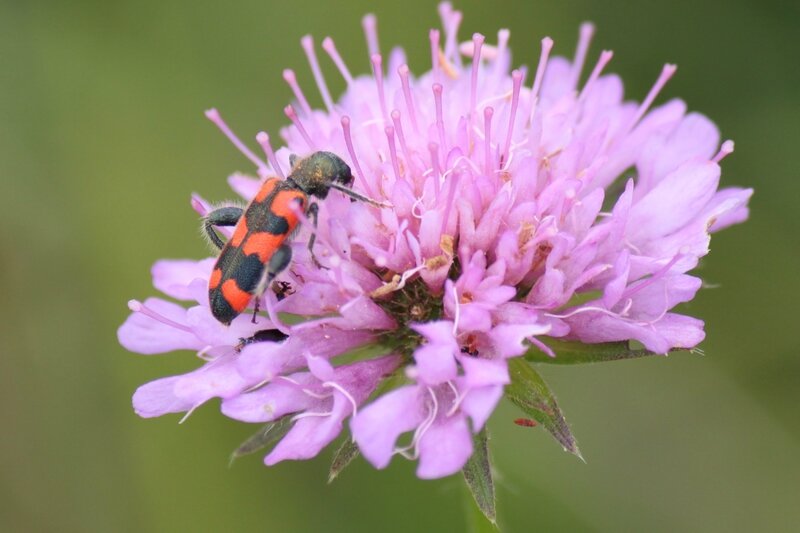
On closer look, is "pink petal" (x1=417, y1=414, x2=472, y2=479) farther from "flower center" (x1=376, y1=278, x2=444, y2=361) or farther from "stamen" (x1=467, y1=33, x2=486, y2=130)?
"stamen" (x1=467, y1=33, x2=486, y2=130)

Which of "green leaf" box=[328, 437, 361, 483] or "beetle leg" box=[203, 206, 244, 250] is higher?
"beetle leg" box=[203, 206, 244, 250]

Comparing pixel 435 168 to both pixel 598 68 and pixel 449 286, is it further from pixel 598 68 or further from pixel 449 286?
pixel 598 68

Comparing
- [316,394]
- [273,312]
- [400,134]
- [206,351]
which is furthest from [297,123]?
[316,394]

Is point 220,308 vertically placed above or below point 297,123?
below

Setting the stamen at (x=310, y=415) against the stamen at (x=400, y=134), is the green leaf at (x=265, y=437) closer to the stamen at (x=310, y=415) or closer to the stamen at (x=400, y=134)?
the stamen at (x=310, y=415)

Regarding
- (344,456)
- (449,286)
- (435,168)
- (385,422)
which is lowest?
(344,456)

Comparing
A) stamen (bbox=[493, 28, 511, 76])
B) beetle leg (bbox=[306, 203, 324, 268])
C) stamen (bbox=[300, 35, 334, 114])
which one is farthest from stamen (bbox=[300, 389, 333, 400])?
stamen (bbox=[493, 28, 511, 76])
